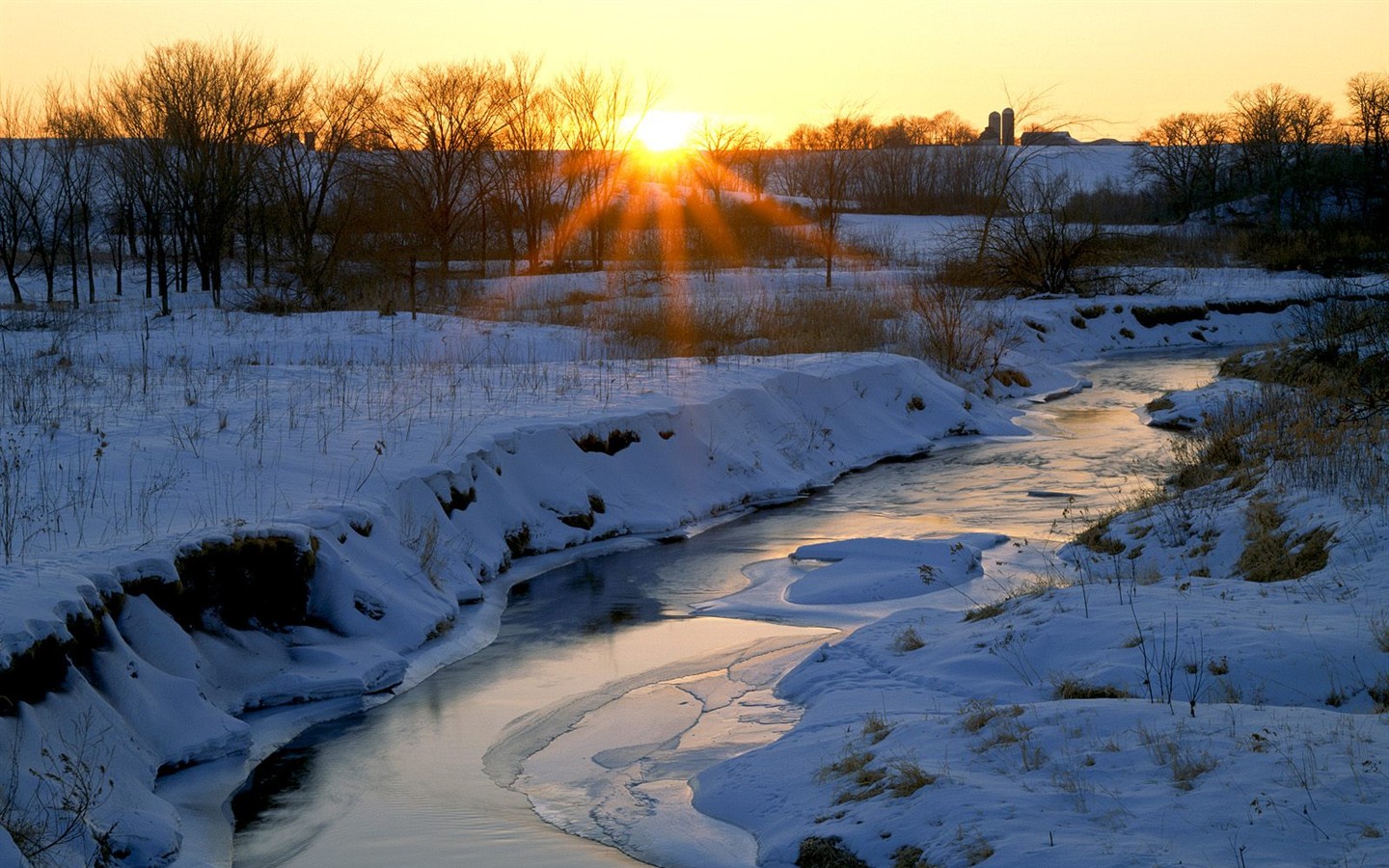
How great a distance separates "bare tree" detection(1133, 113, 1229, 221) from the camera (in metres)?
65.3

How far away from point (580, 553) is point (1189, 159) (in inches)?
2709

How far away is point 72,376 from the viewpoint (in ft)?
50.2

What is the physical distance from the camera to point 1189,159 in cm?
7125

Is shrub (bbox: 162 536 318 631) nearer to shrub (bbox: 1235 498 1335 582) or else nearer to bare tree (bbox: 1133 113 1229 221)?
shrub (bbox: 1235 498 1335 582)

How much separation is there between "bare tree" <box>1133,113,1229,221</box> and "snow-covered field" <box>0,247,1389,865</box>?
5656 cm

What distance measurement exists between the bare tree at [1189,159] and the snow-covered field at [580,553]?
56.6m

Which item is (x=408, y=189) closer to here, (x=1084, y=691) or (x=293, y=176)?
(x=293, y=176)

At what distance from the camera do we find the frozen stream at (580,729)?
6051 mm

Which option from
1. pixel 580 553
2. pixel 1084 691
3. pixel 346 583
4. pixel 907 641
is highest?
pixel 1084 691

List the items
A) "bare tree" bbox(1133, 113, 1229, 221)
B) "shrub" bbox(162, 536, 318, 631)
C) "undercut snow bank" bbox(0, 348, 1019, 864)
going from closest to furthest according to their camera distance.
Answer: "undercut snow bank" bbox(0, 348, 1019, 864)
"shrub" bbox(162, 536, 318, 631)
"bare tree" bbox(1133, 113, 1229, 221)

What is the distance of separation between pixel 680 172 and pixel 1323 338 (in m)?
72.6

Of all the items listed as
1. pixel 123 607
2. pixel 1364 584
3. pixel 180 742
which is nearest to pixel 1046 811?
pixel 1364 584

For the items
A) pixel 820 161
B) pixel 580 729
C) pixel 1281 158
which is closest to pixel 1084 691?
pixel 580 729

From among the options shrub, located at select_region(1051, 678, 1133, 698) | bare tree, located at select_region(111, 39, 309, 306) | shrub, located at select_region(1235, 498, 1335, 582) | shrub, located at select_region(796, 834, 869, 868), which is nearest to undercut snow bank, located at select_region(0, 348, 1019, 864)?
shrub, located at select_region(1235, 498, 1335, 582)
